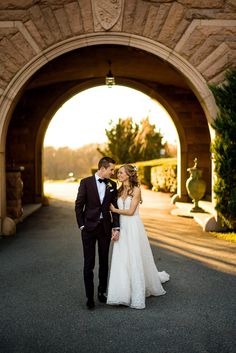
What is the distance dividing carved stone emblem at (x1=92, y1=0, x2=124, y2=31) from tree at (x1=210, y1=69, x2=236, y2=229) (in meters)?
2.32

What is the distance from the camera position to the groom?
425cm

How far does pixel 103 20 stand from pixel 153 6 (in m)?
1.01

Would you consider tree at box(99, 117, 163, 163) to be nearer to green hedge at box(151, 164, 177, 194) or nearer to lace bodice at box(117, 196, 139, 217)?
green hedge at box(151, 164, 177, 194)

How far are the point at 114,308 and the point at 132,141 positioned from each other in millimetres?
25048

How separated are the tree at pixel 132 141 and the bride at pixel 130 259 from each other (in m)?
23.3

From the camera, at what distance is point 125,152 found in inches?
1125

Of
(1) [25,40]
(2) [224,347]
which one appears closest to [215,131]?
(1) [25,40]

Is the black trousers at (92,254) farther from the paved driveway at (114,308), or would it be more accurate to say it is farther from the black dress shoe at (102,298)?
the paved driveway at (114,308)

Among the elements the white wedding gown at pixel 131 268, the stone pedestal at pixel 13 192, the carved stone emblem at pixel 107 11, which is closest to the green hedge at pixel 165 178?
the stone pedestal at pixel 13 192

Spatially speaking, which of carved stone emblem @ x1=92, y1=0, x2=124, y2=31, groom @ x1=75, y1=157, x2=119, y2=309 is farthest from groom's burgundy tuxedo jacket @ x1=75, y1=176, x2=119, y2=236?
carved stone emblem @ x1=92, y1=0, x2=124, y2=31

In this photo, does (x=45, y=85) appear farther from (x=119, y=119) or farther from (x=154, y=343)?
(x=119, y=119)

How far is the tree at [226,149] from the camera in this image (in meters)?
7.96

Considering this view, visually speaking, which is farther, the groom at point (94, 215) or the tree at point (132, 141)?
the tree at point (132, 141)

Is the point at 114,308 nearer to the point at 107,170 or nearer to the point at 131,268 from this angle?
the point at 131,268
